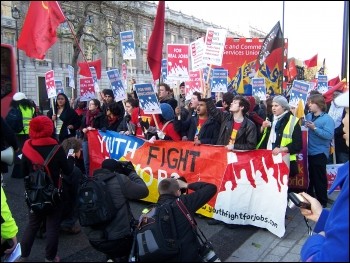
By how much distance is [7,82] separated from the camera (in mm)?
2797

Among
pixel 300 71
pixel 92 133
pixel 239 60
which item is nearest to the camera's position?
pixel 92 133

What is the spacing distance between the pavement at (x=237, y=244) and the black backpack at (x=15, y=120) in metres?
2.80

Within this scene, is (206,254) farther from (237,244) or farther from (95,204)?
(237,244)

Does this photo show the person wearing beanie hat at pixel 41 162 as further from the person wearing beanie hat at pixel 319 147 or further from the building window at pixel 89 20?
the building window at pixel 89 20

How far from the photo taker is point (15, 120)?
27.0ft

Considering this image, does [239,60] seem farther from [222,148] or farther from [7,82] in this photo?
[7,82]

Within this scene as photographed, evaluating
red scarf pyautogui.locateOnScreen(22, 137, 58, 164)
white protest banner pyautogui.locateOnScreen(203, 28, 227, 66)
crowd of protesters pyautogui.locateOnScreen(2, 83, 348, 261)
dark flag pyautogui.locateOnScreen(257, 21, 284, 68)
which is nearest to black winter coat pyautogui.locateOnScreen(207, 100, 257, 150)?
crowd of protesters pyautogui.locateOnScreen(2, 83, 348, 261)

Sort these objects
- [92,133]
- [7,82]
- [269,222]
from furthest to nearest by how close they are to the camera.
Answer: [92,133], [269,222], [7,82]

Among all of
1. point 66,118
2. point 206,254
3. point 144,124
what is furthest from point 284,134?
point 66,118

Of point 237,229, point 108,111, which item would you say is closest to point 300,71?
point 108,111

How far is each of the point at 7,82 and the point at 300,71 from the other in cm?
2515

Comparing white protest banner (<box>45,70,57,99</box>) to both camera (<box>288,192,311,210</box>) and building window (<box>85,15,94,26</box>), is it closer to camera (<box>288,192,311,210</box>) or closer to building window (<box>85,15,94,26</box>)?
camera (<box>288,192,311,210</box>)

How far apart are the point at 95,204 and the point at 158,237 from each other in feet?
2.23

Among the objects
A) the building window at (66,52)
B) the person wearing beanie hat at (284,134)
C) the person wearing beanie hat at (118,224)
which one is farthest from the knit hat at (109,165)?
the building window at (66,52)
